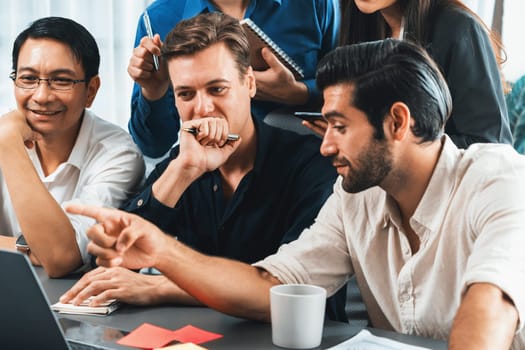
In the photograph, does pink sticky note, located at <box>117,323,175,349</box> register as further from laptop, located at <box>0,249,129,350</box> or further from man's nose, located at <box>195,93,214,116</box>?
man's nose, located at <box>195,93,214,116</box>

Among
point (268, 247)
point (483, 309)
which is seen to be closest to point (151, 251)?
point (268, 247)

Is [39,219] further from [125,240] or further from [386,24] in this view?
[386,24]

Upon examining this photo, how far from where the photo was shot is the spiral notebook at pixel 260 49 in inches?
74.8

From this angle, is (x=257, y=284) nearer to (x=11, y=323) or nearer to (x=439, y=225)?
(x=439, y=225)

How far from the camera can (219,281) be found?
1378 mm

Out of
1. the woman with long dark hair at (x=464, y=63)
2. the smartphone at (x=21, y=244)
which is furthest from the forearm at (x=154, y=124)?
the woman with long dark hair at (x=464, y=63)

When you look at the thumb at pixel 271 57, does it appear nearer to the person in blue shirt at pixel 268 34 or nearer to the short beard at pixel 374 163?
the person in blue shirt at pixel 268 34

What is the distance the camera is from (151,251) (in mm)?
1338

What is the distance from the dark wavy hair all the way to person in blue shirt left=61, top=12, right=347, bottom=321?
1.35 ft

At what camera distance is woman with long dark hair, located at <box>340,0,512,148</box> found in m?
1.69

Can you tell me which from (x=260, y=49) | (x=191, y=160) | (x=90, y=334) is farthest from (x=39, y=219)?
(x=260, y=49)

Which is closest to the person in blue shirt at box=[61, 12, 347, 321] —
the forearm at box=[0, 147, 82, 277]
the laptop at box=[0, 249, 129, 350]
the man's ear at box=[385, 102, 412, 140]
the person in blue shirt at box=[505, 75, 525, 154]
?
the forearm at box=[0, 147, 82, 277]

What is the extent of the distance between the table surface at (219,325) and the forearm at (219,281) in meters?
0.03

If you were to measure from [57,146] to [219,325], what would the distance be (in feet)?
3.31
